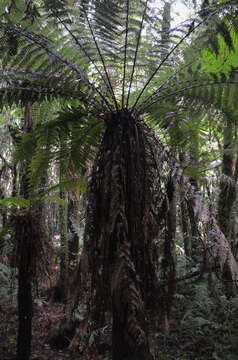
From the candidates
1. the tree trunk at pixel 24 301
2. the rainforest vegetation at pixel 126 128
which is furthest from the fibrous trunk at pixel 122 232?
the tree trunk at pixel 24 301

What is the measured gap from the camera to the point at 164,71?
2814 mm

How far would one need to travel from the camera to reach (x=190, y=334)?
4.84 meters

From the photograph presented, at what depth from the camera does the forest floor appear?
4396 millimetres

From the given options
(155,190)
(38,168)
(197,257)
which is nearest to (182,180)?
(155,190)

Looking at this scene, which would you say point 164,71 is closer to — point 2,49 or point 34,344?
point 2,49

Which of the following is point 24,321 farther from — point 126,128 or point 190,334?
point 126,128

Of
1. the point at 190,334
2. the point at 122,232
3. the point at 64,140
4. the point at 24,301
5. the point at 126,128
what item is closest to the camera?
the point at 122,232

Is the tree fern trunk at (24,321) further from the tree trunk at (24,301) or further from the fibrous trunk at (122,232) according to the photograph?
the fibrous trunk at (122,232)

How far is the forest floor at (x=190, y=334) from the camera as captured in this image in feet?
14.4

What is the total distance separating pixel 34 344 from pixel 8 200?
266cm

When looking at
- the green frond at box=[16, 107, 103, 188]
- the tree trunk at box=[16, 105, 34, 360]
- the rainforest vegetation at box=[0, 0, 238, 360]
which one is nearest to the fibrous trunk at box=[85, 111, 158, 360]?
the rainforest vegetation at box=[0, 0, 238, 360]

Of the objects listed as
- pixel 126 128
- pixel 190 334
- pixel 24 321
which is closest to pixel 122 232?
pixel 126 128

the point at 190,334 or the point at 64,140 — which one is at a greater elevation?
the point at 64,140

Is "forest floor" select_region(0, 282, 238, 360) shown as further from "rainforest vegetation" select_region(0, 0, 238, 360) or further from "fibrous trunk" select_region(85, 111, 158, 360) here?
"fibrous trunk" select_region(85, 111, 158, 360)
